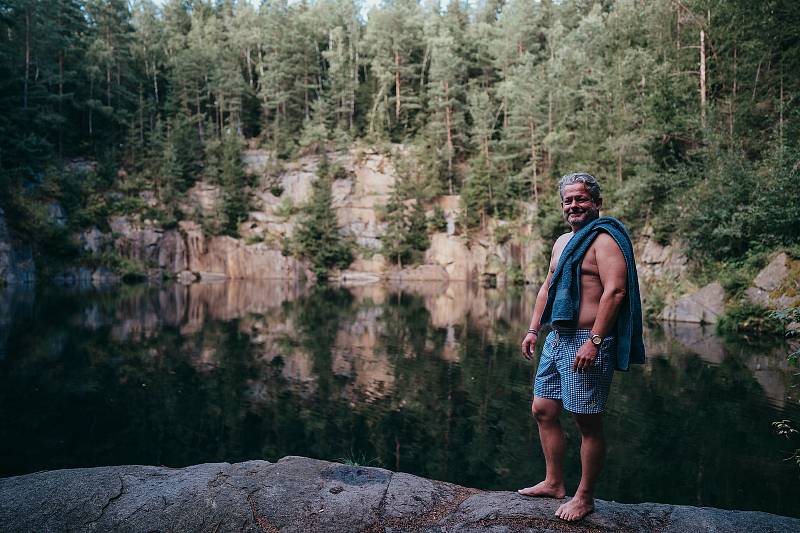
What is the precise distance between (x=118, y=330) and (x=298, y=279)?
23.6 metres

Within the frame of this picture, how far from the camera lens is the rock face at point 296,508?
2781mm

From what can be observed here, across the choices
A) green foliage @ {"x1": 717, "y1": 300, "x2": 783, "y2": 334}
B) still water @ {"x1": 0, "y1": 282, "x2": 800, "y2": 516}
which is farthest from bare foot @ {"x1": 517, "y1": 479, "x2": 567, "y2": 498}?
green foliage @ {"x1": 717, "y1": 300, "x2": 783, "y2": 334}

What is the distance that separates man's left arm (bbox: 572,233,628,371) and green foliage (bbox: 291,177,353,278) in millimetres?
35340

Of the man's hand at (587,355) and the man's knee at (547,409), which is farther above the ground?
the man's hand at (587,355)

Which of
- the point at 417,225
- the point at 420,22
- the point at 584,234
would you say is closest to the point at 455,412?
the point at 584,234

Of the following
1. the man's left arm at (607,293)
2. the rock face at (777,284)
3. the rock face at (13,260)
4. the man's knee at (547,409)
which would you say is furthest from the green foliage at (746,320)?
the rock face at (13,260)

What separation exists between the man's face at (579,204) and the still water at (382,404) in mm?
3295

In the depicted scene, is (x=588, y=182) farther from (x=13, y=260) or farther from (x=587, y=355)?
(x=13, y=260)

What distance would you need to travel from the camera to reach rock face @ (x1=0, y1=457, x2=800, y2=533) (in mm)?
2781

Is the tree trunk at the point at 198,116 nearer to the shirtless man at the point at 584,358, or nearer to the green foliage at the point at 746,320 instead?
the green foliage at the point at 746,320

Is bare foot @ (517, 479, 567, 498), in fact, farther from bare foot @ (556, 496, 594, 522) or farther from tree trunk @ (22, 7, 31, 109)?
tree trunk @ (22, 7, 31, 109)

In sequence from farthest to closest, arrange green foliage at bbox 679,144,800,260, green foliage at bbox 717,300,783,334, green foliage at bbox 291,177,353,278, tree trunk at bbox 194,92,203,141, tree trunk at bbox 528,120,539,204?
tree trunk at bbox 194,92,203,141 < green foliage at bbox 291,177,353,278 < tree trunk at bbox 528,120,539,204 < green foliage at bbox 679,144,800,260 < green foliage at bbox 717,300,783,334

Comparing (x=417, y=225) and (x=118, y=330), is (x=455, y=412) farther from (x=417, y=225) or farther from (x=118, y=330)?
(x=417, y=225)

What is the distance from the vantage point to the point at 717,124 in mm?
18375
